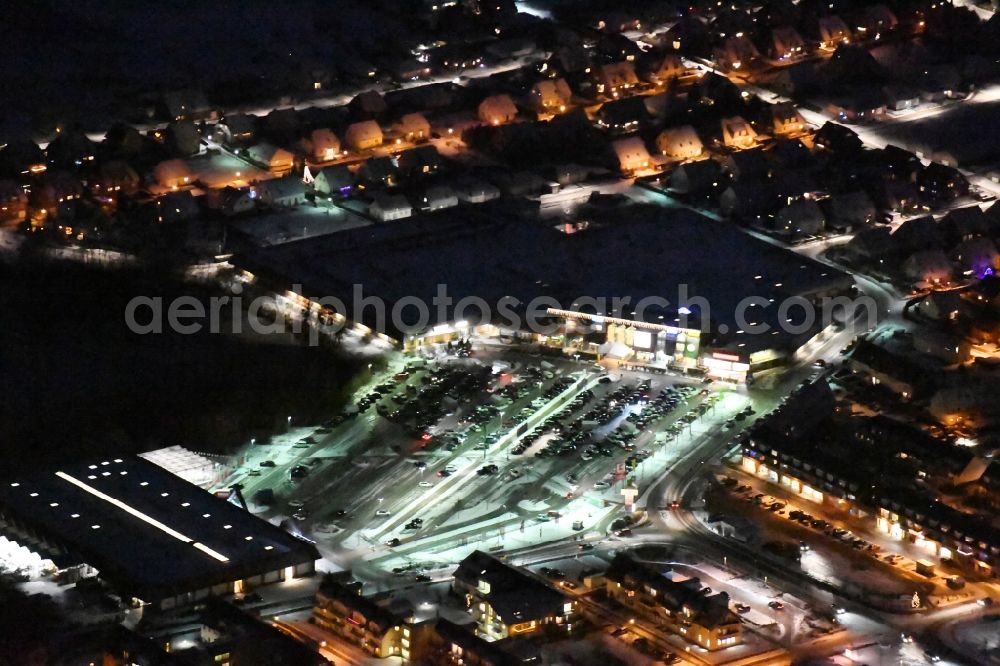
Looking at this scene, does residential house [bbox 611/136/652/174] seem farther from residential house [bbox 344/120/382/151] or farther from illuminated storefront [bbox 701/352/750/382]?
illuminated storefront [bbox 701/352/750/382]

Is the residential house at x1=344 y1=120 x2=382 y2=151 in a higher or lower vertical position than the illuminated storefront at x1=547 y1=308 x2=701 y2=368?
higher

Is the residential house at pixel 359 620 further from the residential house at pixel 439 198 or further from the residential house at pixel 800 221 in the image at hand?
the residential house at pixel 800 221

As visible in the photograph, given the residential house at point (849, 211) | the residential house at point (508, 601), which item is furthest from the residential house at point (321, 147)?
the residential house at point (508, 601)

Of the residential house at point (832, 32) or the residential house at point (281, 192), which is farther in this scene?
the residential house at point (832, 32)

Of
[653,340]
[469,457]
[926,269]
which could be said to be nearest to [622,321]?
[653,340]

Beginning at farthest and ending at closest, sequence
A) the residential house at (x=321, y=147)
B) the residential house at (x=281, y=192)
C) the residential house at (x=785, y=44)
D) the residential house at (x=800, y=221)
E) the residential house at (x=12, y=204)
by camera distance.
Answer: the residential house at (x=785, y=44), the residential house at (x=321, y=147), the residential house at (x=281, y=192), the residential house at (x=12, y=204), the residential house at (x=800, y=221)

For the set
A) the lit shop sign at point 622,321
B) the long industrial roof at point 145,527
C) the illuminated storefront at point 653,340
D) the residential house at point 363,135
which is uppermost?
the residential house at point 363,135

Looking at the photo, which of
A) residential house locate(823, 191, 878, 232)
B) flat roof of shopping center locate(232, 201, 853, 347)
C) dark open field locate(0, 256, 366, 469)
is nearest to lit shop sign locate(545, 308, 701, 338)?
flat roof of shopping center locate(232, 201, 853, 347)
